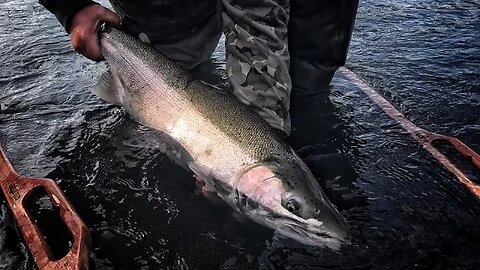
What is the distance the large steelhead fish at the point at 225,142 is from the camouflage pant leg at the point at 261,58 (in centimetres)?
13

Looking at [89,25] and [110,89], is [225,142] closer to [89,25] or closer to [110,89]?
[110,89]

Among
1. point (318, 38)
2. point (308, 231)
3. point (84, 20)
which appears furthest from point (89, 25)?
point (308, 231)

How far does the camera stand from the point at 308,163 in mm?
2723

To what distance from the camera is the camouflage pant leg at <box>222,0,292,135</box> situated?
2.48m

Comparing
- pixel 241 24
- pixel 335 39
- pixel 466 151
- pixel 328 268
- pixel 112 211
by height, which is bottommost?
pixel 112 211

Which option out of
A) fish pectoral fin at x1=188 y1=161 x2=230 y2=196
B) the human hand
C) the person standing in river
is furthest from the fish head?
the human hand

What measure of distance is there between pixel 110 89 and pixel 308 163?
4.15 feet

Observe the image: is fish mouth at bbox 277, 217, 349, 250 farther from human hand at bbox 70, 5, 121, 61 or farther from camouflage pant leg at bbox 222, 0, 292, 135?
human hand at bbox 70, 5, 121, 61

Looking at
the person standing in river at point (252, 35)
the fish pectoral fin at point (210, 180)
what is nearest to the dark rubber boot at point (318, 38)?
the person standing in river at point (252, 35)

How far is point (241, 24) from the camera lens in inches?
102

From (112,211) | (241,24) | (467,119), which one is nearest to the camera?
(112,211)

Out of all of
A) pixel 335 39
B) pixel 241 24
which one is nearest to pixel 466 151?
pixel 335 39

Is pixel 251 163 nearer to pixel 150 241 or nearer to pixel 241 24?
pixel 150 241

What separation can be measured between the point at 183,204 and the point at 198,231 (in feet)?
0.75
